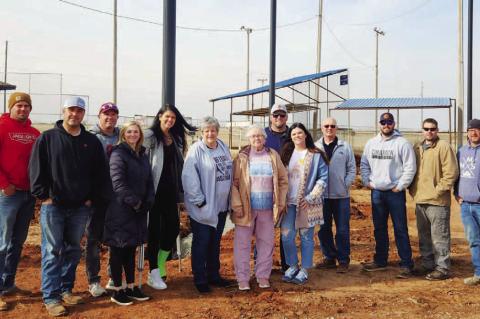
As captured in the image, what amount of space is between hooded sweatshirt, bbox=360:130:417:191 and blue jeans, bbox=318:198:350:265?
50cm

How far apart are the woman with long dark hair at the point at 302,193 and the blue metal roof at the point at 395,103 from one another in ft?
42.3

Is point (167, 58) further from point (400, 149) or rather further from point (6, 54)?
point (6, 54)

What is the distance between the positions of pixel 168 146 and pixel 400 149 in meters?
2.93

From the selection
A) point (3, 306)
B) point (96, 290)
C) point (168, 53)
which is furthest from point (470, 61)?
point (3, 306)

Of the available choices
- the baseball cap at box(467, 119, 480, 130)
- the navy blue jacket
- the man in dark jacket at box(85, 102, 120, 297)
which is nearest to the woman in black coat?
the navy blue jacket

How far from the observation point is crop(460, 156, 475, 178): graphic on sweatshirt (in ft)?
17.0

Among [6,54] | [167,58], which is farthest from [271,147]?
[6,54]

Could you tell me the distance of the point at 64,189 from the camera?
418cm

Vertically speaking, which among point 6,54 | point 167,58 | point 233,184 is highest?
point 6,54

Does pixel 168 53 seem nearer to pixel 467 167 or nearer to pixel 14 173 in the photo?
pixel 14 173

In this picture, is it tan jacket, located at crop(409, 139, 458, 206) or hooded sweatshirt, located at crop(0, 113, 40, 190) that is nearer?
hooded sweatshirt, located at crop(0, 113, 40, 190)

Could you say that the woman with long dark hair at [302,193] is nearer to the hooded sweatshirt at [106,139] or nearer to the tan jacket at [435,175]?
the tan jacket at [435,175]

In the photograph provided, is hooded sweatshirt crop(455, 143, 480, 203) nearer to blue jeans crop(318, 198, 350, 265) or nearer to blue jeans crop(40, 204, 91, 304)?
blue jeans crop(318, 198, 350, 265)

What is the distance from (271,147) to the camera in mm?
5477
